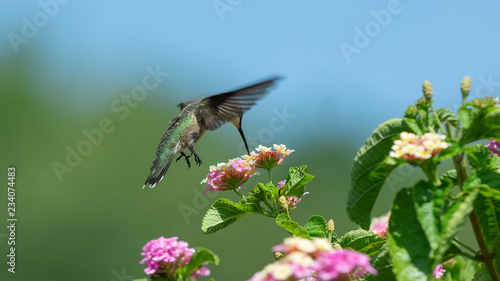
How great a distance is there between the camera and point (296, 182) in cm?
216

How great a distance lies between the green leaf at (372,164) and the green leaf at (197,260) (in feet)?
1.56

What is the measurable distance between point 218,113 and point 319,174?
567 inches

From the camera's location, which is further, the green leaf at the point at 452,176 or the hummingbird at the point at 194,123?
the hummingbird at the point at 194,123

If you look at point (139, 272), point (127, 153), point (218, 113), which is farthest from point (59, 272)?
point (218, 113)

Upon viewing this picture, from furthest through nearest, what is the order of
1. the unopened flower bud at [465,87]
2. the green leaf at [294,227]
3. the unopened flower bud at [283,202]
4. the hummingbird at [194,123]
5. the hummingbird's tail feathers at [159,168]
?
the hummingbird's tail feathers at [159,168] → the hummingbird at [194,123] → the unopened flower bud at [283,202] → the green leaf at [294,227] → the unopened flower bud at [465,87]

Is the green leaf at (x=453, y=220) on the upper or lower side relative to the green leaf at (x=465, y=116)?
lower

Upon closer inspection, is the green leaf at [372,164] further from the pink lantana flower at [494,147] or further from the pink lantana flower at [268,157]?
the pink lantana flower at [268,157]

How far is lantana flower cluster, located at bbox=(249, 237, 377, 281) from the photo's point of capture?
1.14 m

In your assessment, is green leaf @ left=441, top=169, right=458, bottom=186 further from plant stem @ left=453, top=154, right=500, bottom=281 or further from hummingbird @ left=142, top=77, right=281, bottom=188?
hummingbird @ left=142, top=77, right=281, bottom=188

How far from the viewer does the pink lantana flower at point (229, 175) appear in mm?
2262

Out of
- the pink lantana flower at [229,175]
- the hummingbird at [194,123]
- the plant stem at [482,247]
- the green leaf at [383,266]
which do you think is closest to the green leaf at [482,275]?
the plant stem at [482,247]

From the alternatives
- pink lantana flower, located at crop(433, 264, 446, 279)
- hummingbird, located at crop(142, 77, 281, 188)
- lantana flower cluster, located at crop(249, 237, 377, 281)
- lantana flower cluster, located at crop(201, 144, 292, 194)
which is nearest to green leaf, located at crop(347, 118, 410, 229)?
lantana flower cluster, located at crop(249, 237, 377, 281)

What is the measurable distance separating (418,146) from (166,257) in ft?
2.53

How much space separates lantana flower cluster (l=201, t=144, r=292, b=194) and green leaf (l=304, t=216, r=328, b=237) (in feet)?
1.29
